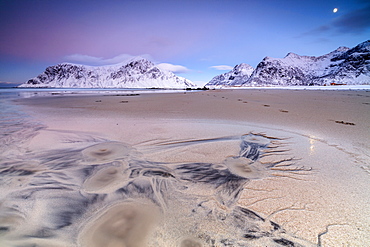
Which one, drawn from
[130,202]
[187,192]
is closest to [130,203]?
[130,202]

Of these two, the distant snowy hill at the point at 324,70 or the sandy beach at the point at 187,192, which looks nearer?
the sandy beach at the point at 187,192

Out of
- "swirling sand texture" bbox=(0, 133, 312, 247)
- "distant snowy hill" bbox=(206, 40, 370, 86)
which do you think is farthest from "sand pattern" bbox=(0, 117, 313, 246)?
"distant snowy hill" bbox=(206, 40, 370, 86)

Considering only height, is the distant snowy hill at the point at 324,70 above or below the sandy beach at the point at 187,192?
above

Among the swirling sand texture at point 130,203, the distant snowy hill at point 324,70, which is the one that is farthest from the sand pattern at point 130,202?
the distant snowy hill at point 324,70

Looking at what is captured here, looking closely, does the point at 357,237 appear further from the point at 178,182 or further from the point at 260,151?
the point at 260,151

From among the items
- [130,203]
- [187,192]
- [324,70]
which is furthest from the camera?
[324,70]

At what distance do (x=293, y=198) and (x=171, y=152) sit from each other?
200 cm

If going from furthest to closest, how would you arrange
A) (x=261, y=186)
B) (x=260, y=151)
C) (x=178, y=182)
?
(x=260, y=151) < (x=178, y=182) < (x=261, y=186)

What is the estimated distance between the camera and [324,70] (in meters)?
155

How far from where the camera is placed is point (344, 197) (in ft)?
5.83

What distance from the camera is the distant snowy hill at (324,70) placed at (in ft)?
392

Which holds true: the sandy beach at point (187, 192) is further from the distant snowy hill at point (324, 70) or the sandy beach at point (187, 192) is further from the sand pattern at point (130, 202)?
the distant snowy hill at point (324, 70)

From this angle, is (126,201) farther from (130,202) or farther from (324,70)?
(324,70)

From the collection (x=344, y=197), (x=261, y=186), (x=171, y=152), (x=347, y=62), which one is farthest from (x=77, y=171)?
(x=347, y=62)
